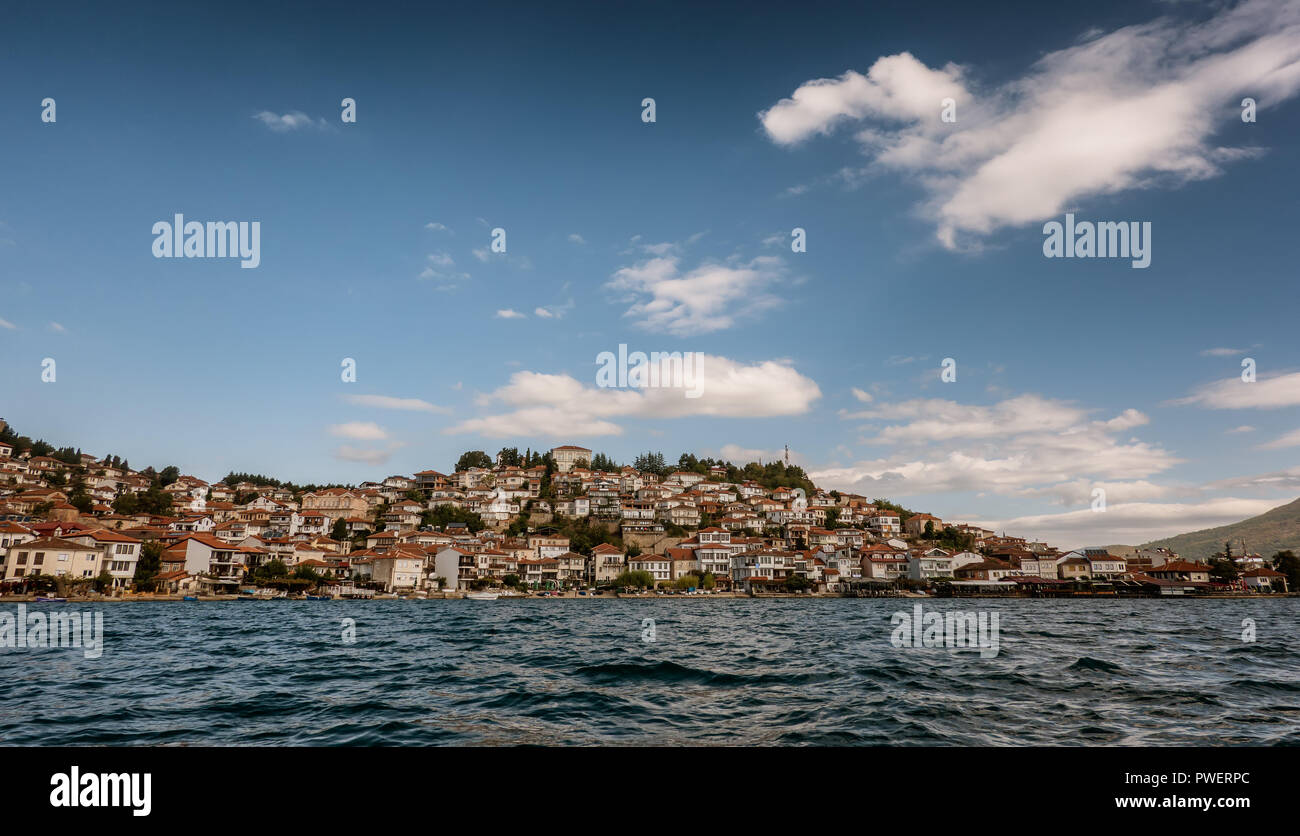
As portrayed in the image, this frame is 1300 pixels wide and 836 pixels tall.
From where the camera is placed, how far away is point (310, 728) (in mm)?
9102

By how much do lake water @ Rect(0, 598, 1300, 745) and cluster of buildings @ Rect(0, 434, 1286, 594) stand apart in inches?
2596

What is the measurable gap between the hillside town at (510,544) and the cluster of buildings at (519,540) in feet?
1.05

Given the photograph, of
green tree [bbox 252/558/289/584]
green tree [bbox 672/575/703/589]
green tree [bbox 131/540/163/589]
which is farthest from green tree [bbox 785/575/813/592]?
green tree [bbox 131/540/163/589]

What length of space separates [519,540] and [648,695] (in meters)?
97.9

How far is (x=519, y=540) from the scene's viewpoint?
10612 cm

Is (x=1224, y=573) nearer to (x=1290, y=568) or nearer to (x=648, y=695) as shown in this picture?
(x=1290, y=568)

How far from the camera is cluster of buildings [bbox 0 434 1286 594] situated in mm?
77625

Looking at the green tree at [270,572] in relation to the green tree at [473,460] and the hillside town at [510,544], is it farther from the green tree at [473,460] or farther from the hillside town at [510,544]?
the green tree at [473,460]

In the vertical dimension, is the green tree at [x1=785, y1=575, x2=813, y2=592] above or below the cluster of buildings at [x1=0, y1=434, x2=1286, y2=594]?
below

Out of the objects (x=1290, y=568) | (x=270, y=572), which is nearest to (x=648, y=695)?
(x=270, y=572)

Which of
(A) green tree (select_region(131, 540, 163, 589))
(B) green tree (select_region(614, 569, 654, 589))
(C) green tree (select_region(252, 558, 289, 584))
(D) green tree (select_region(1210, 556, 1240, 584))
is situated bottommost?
(D) green tree (select_region(1210, 556, 1240, 584))

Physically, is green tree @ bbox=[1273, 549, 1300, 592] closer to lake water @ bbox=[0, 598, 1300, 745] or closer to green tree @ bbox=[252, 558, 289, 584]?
lake water @ bbox=[0, 598, 1300, 745]

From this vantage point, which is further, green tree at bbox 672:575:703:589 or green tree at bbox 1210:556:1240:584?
green tree at bbox 1210:556:1240:584

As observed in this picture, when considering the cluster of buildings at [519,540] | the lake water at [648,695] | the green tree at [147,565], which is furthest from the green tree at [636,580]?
the lake water at [648,695]
